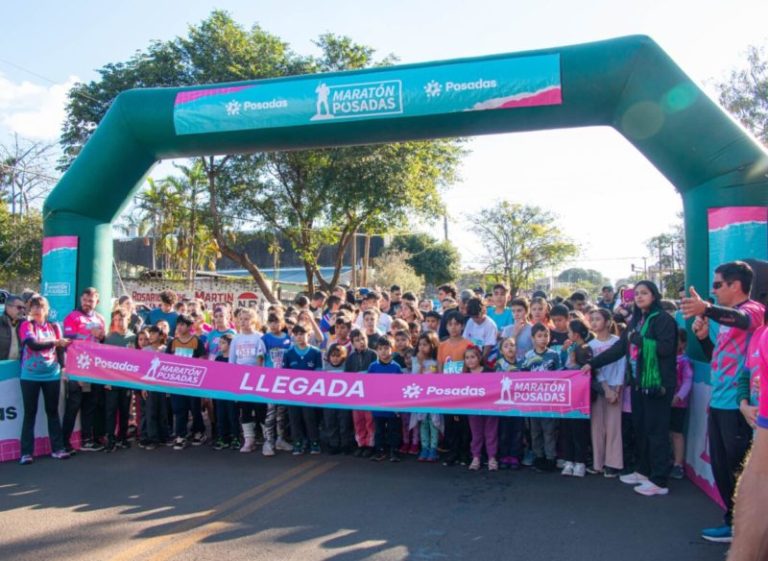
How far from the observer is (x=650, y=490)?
577 centimetres

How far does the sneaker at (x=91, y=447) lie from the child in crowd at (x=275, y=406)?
1944mm

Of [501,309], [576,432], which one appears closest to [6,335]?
[501,309]

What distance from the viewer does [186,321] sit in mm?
7992

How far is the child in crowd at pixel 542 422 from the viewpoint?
654cm

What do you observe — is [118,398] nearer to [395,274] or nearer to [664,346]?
[664,346]

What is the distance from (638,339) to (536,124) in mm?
2805

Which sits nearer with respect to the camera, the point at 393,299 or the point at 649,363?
the point at 649,363

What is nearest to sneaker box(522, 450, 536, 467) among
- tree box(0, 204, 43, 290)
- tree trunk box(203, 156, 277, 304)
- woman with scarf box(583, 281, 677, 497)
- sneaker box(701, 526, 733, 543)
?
woman with scarf box(583, 281, 677, 497)

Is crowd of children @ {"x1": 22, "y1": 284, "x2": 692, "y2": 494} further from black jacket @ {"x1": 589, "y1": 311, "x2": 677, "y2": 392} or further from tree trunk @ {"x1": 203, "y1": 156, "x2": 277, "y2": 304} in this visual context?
tree trunk @ {"x1": 203, "y1": 156, "x2": 277, "y2": 304}

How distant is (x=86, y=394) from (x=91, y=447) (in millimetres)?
639

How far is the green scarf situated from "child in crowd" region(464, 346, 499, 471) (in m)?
1.63

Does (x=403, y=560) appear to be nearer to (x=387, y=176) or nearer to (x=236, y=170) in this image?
(x=387, y=176)

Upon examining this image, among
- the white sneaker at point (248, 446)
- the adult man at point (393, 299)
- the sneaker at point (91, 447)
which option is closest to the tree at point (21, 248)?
the adult man at point (393, 299)

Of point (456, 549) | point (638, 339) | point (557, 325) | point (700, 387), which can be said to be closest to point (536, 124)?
point (557, 325)
